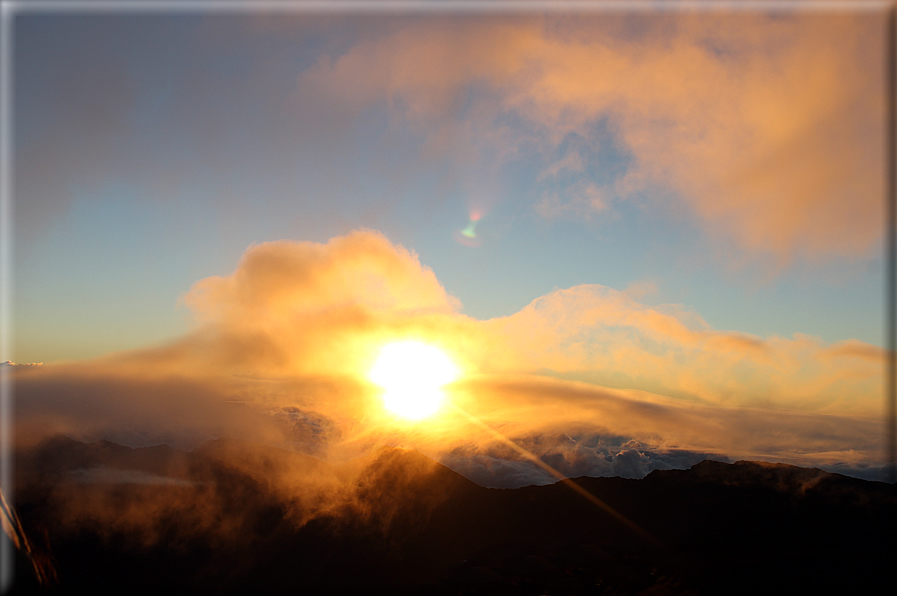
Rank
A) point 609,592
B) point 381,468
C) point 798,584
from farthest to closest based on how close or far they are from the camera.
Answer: point 381,468 < point 609,592 < point 798,584

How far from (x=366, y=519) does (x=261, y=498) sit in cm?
3064

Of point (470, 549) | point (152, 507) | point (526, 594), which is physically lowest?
point (470, 549)

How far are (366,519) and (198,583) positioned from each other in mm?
42997

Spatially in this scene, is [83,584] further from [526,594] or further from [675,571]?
[675,571]

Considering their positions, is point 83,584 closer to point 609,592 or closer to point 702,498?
point 609,592

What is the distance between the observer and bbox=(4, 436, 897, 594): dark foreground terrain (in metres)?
84.2

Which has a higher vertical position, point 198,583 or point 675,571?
point 675,571

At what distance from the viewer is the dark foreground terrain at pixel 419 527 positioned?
276 feet

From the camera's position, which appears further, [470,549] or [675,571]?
[470,549]

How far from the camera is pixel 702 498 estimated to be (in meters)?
131

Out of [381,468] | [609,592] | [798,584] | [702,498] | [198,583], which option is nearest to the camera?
[798,584]

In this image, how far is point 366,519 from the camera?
118688 millimetres

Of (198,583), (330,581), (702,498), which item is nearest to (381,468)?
(330,581)

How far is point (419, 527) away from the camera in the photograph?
391ft
